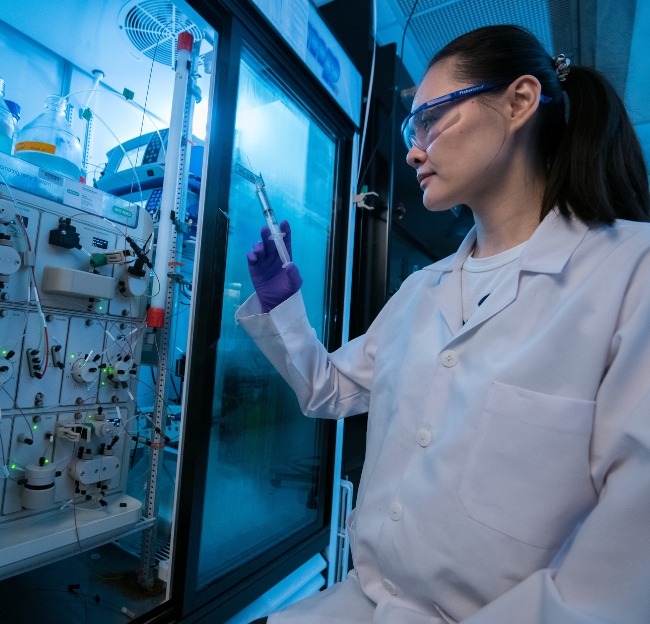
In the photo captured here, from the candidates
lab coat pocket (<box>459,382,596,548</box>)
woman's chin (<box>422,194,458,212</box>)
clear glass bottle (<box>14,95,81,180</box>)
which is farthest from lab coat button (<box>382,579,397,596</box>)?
clear glass bottle (<box>14,95,81,180</box>)

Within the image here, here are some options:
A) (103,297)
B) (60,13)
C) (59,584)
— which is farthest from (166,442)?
(60,13)

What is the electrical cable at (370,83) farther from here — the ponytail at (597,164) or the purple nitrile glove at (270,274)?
the ponytail at (597,164)

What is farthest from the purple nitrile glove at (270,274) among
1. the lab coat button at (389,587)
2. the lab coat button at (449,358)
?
the lab coat button at (389,587)

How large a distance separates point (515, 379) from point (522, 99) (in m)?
0.61

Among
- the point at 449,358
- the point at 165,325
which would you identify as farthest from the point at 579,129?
the point at 165,325

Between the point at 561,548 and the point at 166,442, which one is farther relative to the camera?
the point at 166,442

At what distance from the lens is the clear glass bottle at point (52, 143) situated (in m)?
1.34

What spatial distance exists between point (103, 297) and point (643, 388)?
Result: 1315mm

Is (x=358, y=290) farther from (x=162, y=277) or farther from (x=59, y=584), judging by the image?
(x=59, y=584)

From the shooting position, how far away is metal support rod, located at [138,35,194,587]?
1.33 meters

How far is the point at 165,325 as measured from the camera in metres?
1.37

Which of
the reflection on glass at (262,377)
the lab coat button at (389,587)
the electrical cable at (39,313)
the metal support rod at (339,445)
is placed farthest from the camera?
the metal support rod at (339,445)

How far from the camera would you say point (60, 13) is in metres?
1.68

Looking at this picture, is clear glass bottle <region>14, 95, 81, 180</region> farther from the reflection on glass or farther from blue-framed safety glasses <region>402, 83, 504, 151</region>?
blue-framed safety glasses <region>402, 83, 504, 151</region>
